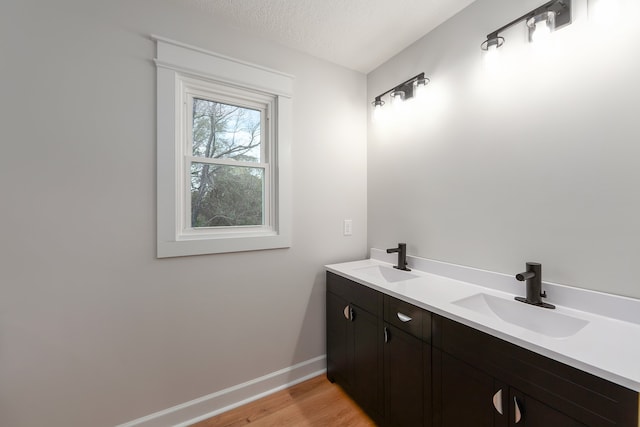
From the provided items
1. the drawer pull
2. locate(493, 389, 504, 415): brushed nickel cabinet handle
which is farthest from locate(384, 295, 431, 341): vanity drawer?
locate(493, 389, 504, 415): brushed nickel cabinet handle

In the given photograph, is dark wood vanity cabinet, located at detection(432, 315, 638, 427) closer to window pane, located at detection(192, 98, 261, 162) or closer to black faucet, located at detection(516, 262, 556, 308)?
black faucet, located at detection(516, 262, 556, 308)

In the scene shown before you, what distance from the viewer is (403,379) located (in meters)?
1.34

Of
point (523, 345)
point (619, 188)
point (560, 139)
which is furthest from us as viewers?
point (560, 139)

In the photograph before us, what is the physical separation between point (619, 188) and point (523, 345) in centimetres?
79

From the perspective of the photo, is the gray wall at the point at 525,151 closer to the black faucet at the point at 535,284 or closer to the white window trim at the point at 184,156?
the black faucet at the point at 535,284

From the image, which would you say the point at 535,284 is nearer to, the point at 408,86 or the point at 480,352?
the point at 480,352

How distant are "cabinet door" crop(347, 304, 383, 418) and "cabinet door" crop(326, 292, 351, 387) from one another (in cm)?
7

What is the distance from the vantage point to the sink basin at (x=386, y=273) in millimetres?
1851

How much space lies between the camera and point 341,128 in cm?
220

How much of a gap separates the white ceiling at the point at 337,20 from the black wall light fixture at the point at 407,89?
0.32 metres

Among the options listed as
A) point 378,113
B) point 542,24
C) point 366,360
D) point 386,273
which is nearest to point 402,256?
point 386,273

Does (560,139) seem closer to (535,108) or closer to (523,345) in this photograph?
(535,108)

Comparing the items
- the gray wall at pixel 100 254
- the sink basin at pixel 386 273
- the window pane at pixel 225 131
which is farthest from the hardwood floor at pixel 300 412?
the window pane at pixel 225 131

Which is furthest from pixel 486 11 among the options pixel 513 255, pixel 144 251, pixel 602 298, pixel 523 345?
pixel 144 251
